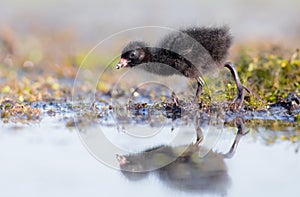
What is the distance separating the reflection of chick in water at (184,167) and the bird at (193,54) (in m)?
1.25

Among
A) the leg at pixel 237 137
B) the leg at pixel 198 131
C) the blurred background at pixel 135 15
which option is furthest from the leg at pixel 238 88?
the blurred background at pixel 135 15

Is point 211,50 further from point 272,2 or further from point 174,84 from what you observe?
point 272,2

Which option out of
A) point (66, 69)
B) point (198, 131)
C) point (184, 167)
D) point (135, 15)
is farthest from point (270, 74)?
point (135, 15)

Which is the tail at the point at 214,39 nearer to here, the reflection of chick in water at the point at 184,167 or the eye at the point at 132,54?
the eye at the point at 132,54

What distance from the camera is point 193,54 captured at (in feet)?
24.1

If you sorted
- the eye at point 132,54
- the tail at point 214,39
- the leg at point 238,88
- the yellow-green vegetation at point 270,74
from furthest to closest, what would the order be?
1. the yellow-green vegetation at point 270,74
2. the eye at point 132,54
3. the leg at point 238,88
4. the tail at point 214,39

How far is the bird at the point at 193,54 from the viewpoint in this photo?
7352 mm

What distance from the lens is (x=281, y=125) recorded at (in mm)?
6965

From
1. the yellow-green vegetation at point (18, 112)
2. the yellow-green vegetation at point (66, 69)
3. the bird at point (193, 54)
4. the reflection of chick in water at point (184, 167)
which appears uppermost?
the yellow-green vegetation at point (66, 69)

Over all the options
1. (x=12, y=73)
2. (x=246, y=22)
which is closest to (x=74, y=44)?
(x=12, y=73)

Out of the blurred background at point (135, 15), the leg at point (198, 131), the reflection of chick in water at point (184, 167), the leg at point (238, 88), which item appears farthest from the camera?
the blurred background at point (135, 15)

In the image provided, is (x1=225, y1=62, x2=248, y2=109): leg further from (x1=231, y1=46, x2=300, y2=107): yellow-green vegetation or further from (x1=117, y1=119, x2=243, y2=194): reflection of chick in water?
(x1=117, y1=119, x2=243, y2=194): reflection of chick in water

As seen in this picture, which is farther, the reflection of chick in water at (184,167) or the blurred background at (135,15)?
the blurred background at (135,15)

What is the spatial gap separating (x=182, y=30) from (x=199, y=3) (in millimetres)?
6717
